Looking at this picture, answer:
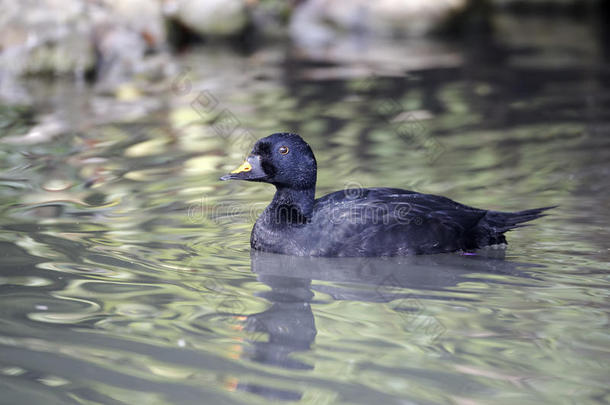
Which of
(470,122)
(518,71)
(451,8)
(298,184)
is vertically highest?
(451,8)

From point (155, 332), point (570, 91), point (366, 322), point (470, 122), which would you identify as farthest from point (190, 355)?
point (570, 91)

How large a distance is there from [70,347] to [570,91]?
9130 millimetres

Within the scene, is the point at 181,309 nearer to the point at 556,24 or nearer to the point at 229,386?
the point at 229,386

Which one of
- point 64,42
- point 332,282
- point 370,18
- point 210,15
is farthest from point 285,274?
point 370,18

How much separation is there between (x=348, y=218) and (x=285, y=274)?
0.55 meters

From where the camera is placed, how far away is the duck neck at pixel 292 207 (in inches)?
240

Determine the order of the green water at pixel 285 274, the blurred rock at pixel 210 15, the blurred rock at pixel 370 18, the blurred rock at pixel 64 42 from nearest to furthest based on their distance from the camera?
the green water at pixel 285 274
the blurred rock at pixel 64 42
the blurred rock at pixel 210 15
the blurred rock at pixel 370 18

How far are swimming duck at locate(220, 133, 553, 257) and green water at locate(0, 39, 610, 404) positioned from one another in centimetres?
11

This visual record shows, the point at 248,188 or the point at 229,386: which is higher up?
the point at 248,188

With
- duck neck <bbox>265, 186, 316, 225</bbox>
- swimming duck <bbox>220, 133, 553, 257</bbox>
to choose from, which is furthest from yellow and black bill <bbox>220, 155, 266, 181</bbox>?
duck neck <bbox>265, 186, 316, 225</bbox>

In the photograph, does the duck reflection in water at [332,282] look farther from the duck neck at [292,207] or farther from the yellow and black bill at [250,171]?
the yellow and black bill at [250,171]

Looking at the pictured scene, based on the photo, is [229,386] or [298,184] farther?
[298,184]

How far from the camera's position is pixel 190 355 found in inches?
173

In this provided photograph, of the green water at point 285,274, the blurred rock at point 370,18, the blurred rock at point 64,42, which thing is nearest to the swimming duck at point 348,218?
the green water at point 285,274
